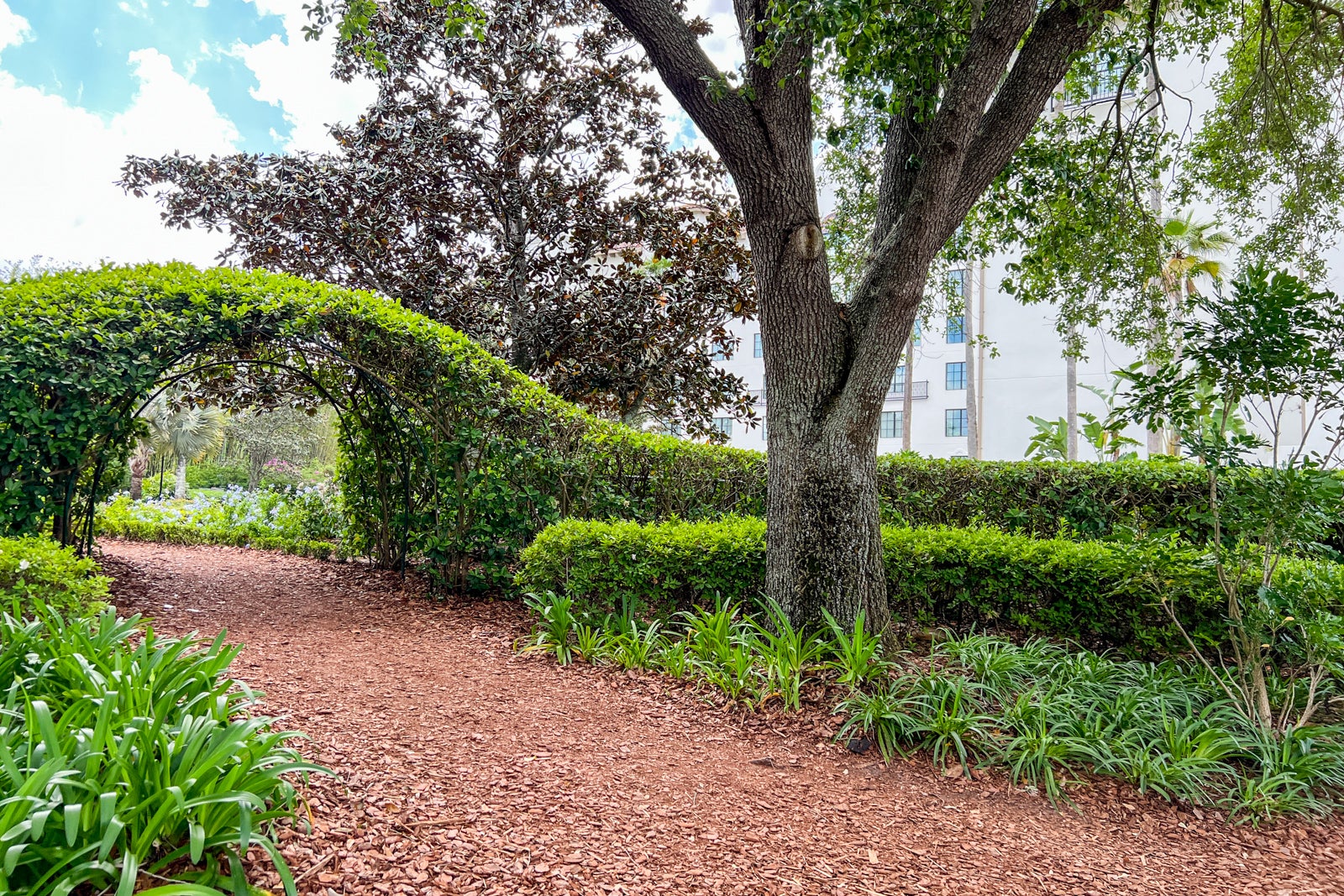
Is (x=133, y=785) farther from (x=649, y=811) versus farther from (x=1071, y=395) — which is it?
(x=1071, y=395)

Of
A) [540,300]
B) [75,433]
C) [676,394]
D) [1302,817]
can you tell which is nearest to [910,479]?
[676,394]

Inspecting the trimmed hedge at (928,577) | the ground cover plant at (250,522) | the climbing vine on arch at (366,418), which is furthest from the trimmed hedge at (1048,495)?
the ground cover plant at (250,522)

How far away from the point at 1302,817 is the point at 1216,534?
125cm

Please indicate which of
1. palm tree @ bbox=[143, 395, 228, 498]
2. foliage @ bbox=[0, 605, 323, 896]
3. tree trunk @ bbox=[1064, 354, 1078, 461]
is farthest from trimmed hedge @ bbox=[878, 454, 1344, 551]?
palm tree @ bbox=[143, 395, 228, 498]

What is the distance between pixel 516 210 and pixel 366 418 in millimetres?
3067

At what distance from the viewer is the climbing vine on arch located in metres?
4.27

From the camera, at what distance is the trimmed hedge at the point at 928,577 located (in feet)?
14.4

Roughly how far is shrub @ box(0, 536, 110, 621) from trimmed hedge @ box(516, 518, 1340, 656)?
248cm

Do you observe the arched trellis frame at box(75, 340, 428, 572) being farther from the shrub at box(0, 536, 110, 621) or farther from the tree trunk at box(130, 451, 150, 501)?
the tree trunk at box(130, 451, 150, 501)

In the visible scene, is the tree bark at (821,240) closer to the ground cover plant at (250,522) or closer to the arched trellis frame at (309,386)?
the arched trellis frame at (309,386)

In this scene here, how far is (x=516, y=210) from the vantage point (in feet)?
26.6

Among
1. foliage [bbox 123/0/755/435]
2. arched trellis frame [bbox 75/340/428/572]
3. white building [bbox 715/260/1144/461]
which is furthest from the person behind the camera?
white building [bbox 715/260/1144/461]

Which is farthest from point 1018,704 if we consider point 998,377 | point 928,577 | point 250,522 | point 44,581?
point 998,377

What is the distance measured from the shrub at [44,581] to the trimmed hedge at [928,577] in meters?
2.48
